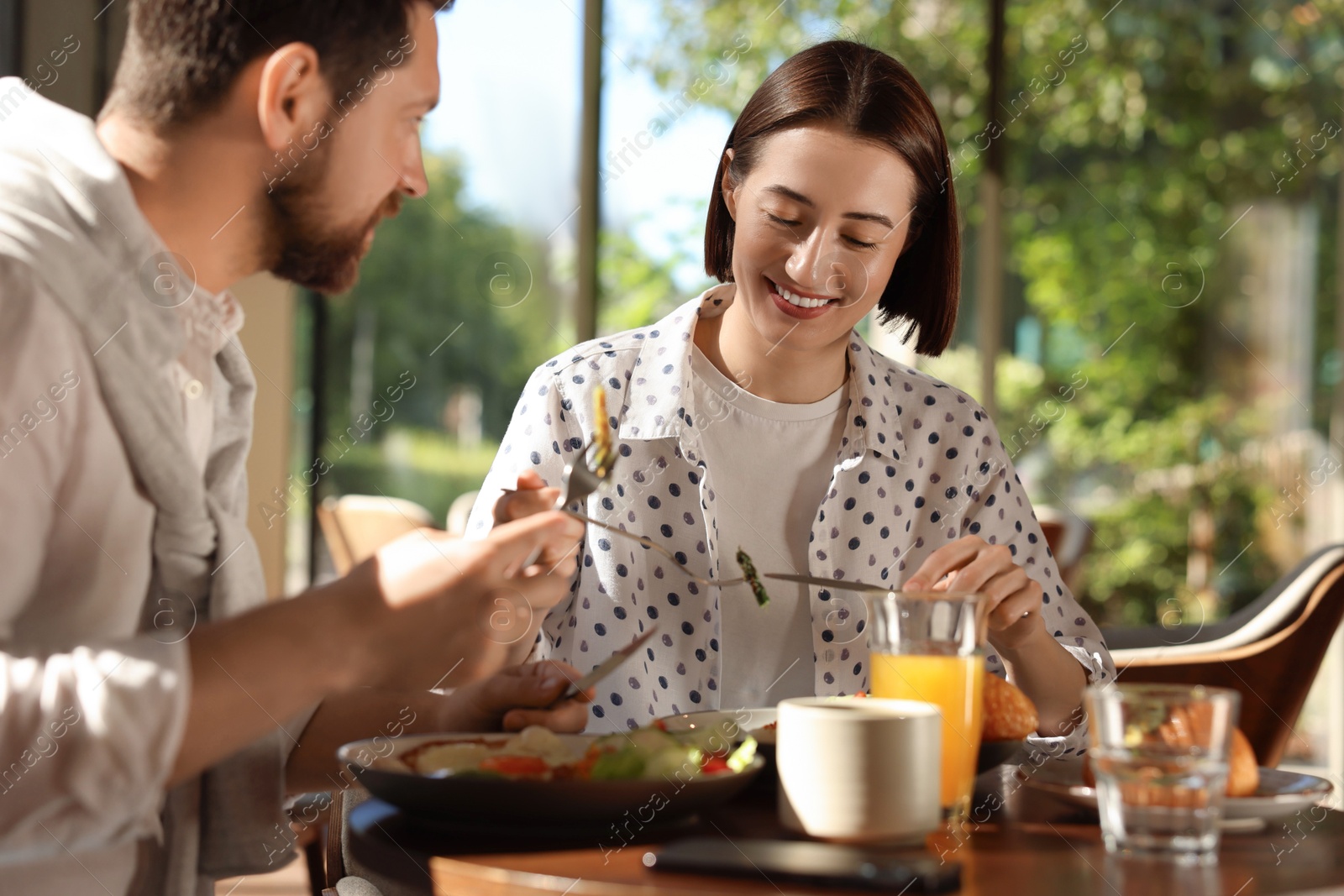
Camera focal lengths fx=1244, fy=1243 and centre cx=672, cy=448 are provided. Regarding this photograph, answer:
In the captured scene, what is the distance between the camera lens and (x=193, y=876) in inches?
38.7

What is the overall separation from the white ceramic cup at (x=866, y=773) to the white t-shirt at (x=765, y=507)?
73 centimetres

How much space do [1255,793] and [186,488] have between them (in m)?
0.86

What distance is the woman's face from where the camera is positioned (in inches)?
64.2

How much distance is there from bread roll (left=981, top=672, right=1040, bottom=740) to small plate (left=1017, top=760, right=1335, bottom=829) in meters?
0.04

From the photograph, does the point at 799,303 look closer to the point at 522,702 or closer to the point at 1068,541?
the point at 522,702

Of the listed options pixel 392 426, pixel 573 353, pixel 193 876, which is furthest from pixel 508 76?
pixel 193 876

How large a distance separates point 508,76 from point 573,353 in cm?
259

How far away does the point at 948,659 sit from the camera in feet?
3.25

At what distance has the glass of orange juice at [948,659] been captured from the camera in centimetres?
97

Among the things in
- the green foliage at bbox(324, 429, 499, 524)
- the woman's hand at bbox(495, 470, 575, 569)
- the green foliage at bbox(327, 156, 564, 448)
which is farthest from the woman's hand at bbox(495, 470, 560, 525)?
the green foliage at bbox(324, 429, 499, 524)

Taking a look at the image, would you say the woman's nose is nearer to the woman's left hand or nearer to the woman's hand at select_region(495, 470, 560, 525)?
the woman's left hand

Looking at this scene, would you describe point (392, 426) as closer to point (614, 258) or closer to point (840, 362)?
point (614, 258)

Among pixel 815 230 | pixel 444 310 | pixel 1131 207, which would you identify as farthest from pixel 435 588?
pixel 1131 207

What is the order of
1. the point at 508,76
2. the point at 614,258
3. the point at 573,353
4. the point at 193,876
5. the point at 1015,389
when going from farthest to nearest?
the point at 1015,389 → the point at 614,258 → the point at 508,76 → the point at 573,353 → the point at 193,876
